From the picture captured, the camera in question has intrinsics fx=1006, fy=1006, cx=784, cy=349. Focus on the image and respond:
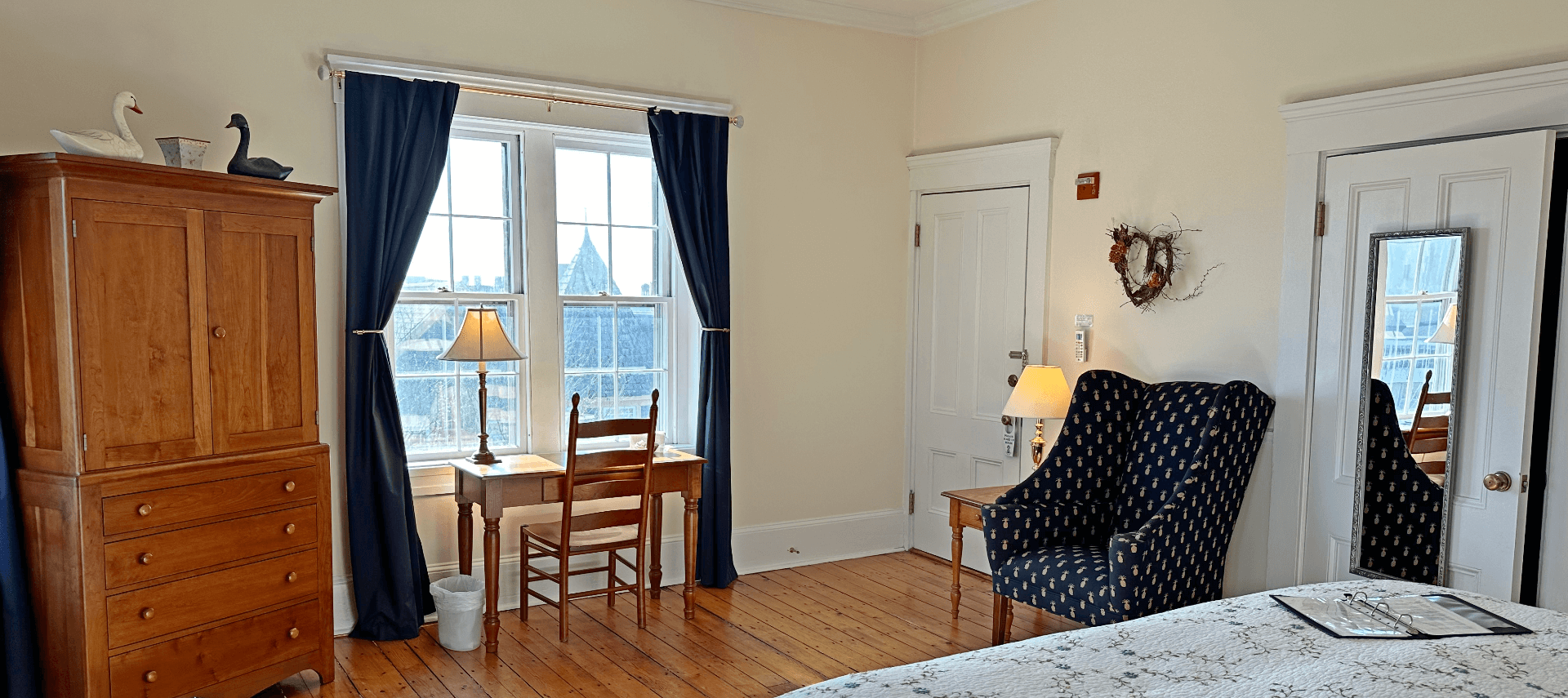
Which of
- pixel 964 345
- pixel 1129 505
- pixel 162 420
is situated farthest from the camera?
pixel 964 345

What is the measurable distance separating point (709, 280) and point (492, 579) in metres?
1.71

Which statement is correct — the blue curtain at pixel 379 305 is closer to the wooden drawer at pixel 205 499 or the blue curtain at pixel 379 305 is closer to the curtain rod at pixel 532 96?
the curtain rod at pixel 532 96

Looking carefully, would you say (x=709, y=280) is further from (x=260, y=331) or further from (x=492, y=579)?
(x=260, y=331)

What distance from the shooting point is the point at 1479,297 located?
328 cm

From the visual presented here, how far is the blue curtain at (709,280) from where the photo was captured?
4.83 meters

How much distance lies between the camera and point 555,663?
152 inches

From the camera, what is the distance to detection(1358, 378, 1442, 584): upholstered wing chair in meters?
3.42

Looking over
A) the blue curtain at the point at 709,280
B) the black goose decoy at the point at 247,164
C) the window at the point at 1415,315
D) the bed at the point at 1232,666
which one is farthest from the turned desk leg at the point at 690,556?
the window at the point at 1415,315

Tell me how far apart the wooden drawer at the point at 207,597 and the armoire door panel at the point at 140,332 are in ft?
1.35

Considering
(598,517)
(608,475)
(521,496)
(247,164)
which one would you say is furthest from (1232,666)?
(247,164)

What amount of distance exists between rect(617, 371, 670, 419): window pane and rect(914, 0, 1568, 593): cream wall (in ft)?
6.36

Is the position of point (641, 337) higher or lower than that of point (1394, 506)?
higher

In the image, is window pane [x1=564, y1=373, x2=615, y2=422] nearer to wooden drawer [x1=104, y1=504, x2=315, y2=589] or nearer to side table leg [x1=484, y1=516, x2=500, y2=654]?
side table leg [x1=484, y1=516, x2=500, y2=654]

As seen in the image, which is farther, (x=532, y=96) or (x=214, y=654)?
(x=532, y=96)
